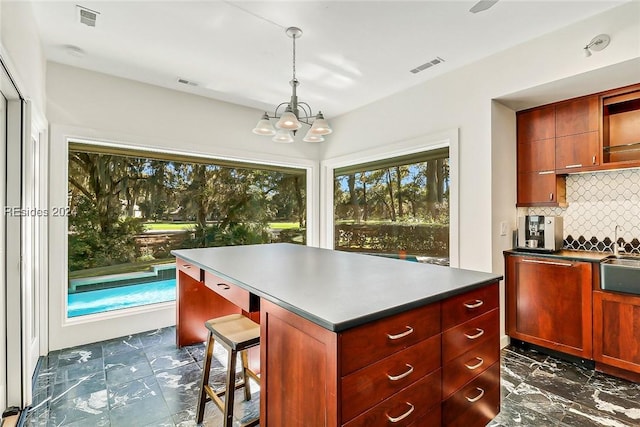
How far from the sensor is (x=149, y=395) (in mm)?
2252

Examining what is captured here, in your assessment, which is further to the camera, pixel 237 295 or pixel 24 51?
pixel 24 51

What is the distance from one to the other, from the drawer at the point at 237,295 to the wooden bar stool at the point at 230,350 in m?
0.22

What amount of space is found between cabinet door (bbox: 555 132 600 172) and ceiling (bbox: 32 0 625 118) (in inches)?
30.7

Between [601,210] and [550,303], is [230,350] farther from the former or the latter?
[601,210]

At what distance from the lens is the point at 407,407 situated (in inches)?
49.5

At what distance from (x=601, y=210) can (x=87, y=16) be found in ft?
14.8

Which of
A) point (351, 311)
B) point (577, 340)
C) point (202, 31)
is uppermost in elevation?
point (202, 31)

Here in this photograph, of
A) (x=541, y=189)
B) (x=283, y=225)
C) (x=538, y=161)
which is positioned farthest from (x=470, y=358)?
(x=283, y=225)

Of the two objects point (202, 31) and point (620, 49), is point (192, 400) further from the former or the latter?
point (620, 49)

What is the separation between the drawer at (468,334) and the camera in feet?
4.69

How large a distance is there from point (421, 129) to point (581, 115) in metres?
1.39

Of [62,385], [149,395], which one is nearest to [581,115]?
[149,395]

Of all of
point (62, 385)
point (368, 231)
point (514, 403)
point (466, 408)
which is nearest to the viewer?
point (466, 408)

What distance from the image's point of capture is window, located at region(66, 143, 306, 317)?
3318mm
